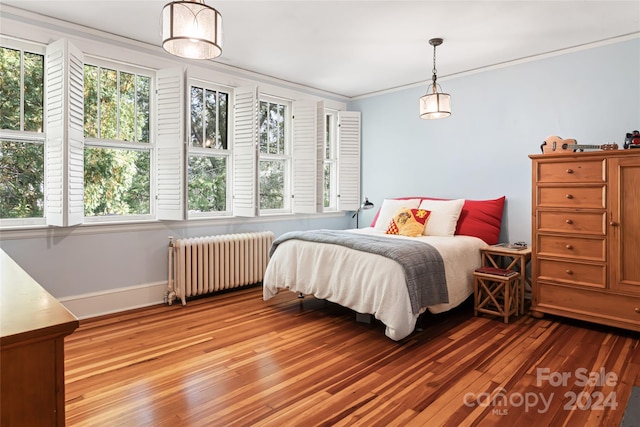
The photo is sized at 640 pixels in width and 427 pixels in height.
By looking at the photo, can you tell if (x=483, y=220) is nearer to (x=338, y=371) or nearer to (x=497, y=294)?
(x=497, y=294)

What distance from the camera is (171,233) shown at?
13.0 feet

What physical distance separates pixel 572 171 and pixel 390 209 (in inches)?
Answer: 75.7

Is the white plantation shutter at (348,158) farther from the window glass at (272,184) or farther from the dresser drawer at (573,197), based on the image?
the dresser drawer at (573,197)

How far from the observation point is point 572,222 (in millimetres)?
3189

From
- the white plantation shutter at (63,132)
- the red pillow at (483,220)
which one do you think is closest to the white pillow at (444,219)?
the red pillow at (483,220)

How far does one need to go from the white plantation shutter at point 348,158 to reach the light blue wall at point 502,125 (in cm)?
15

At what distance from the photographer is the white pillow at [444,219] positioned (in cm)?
405

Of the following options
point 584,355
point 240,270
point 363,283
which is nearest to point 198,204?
point 240,270

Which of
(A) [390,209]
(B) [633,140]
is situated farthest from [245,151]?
(B) [633,140]

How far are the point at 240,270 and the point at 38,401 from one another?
3457 millimetres

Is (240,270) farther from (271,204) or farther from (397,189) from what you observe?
(397,189)

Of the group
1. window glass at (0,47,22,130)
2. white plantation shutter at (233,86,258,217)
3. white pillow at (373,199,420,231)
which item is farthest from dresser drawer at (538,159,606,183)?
window glass at (0,47,22,130)

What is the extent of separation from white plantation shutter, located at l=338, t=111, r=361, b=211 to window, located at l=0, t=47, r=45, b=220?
345 cm

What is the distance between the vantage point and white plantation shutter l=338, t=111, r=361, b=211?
550cm
